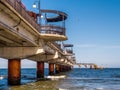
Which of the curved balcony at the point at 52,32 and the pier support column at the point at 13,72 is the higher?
the curved balcony at the point at 52,32

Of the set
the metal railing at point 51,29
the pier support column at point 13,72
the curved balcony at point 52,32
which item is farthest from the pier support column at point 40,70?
the metal railing at point 51,29

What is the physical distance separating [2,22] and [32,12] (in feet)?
52.0

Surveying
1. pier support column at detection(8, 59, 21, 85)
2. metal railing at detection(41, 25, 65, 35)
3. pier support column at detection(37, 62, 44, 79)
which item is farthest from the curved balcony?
pier support column at detection(37, 62, 44, 79)


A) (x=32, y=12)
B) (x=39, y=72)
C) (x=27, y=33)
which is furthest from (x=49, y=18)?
(x=39, y=72)

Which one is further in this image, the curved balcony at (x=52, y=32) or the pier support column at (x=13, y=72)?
the pier support column at (x=13, y=72)

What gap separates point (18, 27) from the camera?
24031mm

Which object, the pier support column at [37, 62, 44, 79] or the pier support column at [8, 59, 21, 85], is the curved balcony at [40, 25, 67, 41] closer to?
the pier support column at [8, 59, 21, 85]

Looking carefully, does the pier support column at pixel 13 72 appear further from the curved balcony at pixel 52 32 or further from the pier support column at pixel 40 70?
the pier support column at pixel 40 70

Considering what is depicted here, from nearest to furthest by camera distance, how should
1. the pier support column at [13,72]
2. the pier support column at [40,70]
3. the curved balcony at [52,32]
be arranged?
1. the curved balcony at [52,32]
2. the pier support column at [13,72]
3. the pier support column at [40,70]

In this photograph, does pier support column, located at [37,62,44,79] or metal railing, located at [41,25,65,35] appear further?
pier support column, located at [37,62,44,79]

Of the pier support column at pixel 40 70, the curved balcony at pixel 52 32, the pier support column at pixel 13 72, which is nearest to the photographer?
the curved balcony at pixel 52 32

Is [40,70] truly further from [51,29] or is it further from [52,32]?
[51,29]

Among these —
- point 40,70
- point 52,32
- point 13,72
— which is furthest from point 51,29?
point 40,70

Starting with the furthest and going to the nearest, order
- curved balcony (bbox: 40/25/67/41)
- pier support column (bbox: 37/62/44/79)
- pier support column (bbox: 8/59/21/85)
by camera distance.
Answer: pier support column (bbox: 37/62/44/79), pier support column (bbox: 8/59/21/85), curved balcony (bbox: 40/25/67/41)
